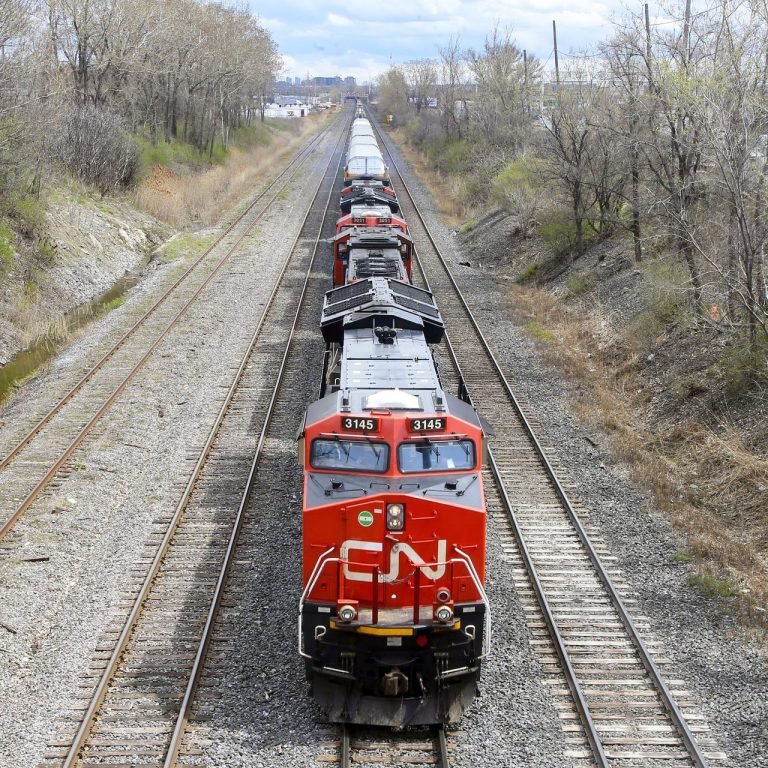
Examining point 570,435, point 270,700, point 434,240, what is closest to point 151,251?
point 434,240

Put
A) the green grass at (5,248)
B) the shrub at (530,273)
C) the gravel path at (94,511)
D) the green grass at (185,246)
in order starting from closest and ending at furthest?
the gravel path at (94,511) → the green grass at (5,248) → the shrub at (530,273) → the green grass at (185,246)

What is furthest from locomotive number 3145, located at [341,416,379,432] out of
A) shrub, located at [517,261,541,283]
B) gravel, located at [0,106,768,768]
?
shrub, located at [517,261,541,283]

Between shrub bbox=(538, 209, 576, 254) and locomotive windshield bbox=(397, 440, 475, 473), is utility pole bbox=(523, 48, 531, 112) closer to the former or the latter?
shrub bbox=(538, 209, 576, 254)

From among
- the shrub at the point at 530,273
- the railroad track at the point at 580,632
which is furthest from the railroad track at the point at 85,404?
the shrub at the point at 530,273

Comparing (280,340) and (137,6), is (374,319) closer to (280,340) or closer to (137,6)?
(280,340)

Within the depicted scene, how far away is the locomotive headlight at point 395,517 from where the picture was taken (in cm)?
947

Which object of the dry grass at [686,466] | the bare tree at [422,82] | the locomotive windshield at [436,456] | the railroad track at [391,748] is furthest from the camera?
the bare tree at [422,82]

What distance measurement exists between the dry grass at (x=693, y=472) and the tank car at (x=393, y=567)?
15.7 feet

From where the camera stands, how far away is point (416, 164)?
226ft

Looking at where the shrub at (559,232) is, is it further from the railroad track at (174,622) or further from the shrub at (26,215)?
the shrub at (26,215)

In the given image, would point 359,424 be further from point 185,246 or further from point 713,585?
point 185,246

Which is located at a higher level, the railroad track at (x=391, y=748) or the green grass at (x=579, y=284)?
the green grass at (x=579, y=284)

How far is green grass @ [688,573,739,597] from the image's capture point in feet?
40.8

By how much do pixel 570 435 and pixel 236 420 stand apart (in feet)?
24.3
